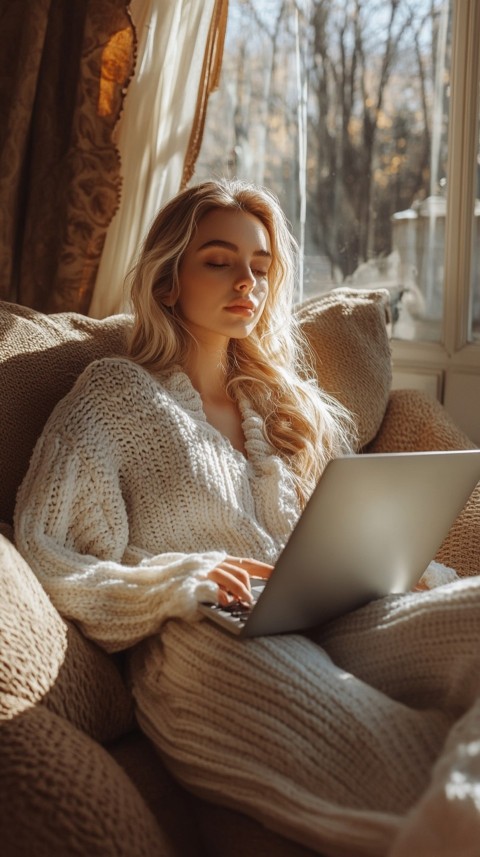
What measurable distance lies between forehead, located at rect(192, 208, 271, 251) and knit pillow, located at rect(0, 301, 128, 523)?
0.28 meters

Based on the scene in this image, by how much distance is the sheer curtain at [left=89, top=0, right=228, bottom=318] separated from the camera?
2340mm

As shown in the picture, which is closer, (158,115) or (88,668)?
(88,668)

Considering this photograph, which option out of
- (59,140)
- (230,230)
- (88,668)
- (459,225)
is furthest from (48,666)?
(459,225)

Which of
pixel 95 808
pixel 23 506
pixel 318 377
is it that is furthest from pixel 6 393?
pixel 95 808

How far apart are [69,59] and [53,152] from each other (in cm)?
23

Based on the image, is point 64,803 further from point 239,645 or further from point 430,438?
point 430,438

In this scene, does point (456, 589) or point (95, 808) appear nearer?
point (95, 808)

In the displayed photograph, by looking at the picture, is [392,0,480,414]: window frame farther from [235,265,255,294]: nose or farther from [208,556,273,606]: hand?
[208,556,273,606]: hand

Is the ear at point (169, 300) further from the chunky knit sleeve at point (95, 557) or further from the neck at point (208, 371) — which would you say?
the chunky knit sleeve at point (95, 557)

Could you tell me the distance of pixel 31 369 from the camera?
1.66 m

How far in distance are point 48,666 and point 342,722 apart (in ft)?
1.27

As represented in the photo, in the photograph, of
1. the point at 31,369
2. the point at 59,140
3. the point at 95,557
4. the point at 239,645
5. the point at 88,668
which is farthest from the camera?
the point at 59,140

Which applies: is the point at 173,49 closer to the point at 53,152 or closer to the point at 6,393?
the point at 53,152

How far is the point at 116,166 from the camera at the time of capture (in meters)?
2.31
